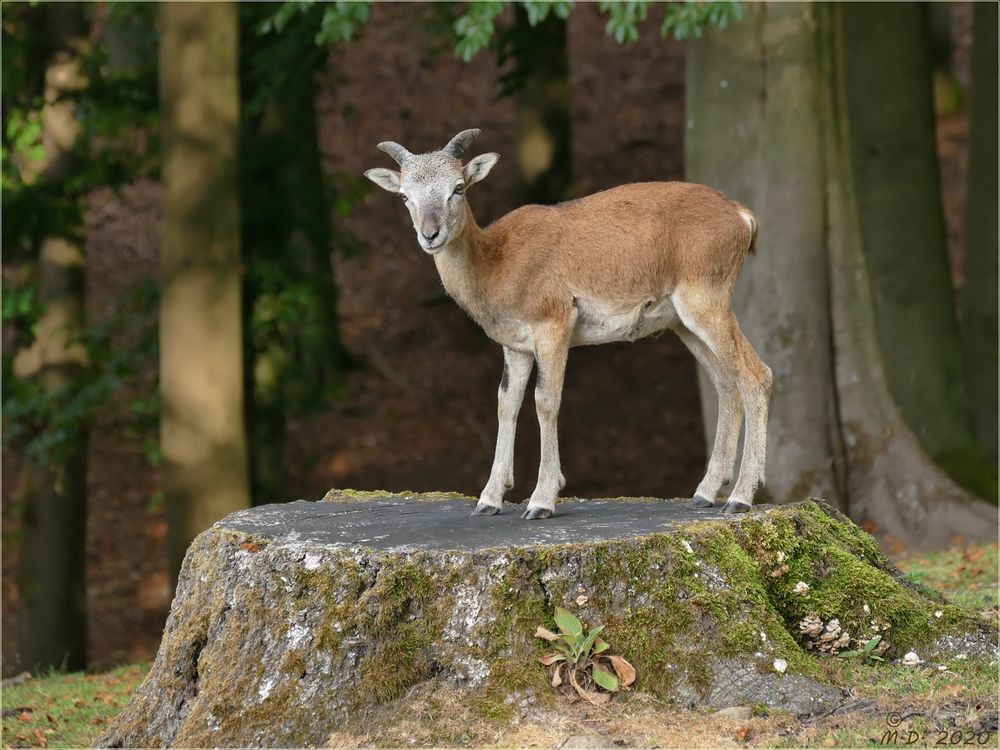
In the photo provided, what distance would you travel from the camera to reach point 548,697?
6.53 meters

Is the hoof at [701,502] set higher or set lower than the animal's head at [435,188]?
lower

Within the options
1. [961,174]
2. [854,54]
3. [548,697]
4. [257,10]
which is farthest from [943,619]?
[961,174]

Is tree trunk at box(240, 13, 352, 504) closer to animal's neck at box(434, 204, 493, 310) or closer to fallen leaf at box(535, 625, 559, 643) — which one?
animal's neck at box(434, 204, 493, 310)

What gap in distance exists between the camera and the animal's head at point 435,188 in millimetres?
7395

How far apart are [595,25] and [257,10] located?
15.4m

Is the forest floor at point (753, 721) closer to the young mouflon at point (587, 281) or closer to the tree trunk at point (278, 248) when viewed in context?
the young mouflon at point (587, 281)

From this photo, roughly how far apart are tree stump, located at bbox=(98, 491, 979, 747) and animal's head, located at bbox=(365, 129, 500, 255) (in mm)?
1656

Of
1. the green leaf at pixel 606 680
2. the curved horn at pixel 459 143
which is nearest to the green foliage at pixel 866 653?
the green leaf at pixel 606 680

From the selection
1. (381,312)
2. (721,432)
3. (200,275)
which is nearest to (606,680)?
(721,432)

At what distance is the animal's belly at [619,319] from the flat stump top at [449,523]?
103cm

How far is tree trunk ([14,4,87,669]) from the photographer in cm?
1468

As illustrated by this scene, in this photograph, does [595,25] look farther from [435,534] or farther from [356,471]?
[435,534]

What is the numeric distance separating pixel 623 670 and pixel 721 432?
2.12m

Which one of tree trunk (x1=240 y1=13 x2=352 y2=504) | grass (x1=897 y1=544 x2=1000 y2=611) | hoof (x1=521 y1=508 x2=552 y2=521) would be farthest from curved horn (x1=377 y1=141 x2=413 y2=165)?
tree trunk (x1=240 y1=13 x2=352 y2=504)
